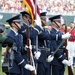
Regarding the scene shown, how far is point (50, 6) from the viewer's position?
992 inches

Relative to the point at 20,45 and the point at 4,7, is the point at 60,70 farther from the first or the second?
the point at 4,7

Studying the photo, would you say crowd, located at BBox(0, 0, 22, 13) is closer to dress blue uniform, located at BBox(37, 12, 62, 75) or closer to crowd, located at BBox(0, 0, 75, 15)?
crowd, located at BBox(0, 0, 75, 15)

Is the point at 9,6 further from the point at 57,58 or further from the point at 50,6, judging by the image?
the point at 57,58

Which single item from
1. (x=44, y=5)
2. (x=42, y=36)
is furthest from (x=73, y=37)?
(x=44, y=5)

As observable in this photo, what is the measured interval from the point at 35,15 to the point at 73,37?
7124mm

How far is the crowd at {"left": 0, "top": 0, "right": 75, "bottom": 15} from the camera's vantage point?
2329cm

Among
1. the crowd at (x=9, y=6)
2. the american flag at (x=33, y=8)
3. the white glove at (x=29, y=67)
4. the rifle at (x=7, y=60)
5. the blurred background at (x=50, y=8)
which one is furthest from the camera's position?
the crowd at (x=9, y=6)

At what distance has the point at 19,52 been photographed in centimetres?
760

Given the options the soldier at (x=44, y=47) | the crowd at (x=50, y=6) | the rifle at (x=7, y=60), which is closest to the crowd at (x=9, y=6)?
the crowd at (x=50, y=6)

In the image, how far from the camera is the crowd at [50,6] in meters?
23.3

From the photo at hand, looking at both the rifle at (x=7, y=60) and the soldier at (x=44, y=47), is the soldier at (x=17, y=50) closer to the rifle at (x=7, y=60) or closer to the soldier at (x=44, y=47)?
the rifle at (x=7, y=60)

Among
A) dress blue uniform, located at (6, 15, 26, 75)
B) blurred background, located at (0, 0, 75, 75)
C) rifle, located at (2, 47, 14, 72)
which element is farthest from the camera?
blurred background, located at (0, 0, 75, 75)

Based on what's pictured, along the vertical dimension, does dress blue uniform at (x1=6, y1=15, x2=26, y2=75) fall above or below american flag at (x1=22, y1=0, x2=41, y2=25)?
below

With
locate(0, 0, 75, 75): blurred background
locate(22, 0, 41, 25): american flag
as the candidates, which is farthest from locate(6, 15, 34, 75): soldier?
locate(0, 0, 75, 75): blurred background
